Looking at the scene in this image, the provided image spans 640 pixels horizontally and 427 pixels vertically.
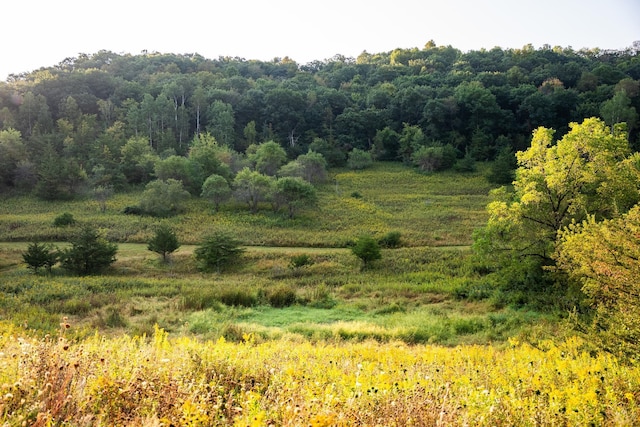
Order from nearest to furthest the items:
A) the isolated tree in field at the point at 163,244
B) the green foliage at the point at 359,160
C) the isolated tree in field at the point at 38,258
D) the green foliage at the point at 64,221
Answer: the isolated tree in field at the point at 38,258 < the isolated tree in field at the point at 163,244 < the green foliage at the point at 64,221 < the green foliage at the point at 359,160

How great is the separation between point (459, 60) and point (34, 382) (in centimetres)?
13455

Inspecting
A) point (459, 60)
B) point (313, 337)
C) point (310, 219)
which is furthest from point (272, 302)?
point (459, 60)

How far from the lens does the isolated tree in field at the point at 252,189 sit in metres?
47.9

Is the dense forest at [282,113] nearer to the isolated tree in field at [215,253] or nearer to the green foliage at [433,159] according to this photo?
the green foliage at [433,159]

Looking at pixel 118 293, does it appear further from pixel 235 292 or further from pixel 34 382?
pixel 34 382

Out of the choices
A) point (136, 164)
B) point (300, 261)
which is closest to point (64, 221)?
point (136, 164)

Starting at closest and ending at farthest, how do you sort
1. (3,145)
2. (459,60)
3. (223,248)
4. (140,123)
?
1. (223,248)
2. (3,145)
3. (140,123)
4. (459,60)

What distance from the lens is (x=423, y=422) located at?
3.72m

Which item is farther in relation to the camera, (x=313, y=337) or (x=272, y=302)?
(x=272, y=302)

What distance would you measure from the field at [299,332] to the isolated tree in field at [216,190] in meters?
2.30

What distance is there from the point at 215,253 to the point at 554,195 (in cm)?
2184

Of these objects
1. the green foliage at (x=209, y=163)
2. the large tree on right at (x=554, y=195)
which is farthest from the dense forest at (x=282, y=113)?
the large tree on right at (x=554, y=195)

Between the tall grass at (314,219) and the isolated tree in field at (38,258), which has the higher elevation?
the isolated tree in field at (38,258)

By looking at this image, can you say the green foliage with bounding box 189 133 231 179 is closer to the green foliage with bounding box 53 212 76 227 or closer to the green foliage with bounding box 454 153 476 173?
the green foliage with bounding box 53 212 76 227
